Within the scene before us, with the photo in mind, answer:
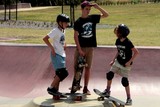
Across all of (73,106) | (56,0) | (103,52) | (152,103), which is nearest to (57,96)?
(73,106)

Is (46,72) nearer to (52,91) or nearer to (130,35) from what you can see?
(52,91)

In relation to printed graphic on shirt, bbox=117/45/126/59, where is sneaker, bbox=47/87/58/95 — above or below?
below

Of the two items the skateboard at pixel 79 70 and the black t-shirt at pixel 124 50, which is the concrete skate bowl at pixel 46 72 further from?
the black t-shirt at pixel 124 50

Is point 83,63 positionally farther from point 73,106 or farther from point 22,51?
point 22,51

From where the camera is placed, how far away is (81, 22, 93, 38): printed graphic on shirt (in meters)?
6.75

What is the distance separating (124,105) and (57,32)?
1.62 metres

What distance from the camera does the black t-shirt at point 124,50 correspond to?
6.67 m

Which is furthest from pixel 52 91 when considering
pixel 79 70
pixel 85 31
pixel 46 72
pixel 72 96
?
pixel 46 72

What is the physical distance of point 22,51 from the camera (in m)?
9.52

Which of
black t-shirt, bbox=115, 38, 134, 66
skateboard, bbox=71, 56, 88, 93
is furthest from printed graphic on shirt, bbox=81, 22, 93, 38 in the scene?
black t-shirt, bbox=115, 38, 134, 66

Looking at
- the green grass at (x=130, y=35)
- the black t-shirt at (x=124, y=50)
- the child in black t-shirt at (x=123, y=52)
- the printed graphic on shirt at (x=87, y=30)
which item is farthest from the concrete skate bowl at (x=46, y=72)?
the green grass at (x=130, y=35)

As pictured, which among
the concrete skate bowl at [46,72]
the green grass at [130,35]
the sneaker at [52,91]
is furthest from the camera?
the green grass at [130,35]

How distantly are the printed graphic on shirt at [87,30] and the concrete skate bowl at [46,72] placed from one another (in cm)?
210

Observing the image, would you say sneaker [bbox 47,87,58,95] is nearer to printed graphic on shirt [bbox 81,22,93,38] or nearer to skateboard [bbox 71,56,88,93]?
skateboard [bbox 71,56,88,93]
